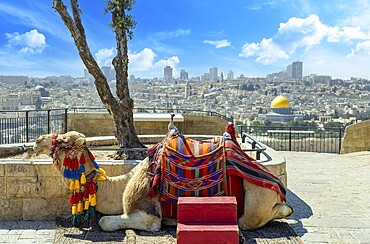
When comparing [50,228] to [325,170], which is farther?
[325,170]

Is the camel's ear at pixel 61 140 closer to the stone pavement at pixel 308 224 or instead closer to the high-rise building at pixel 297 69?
the stone pavement at pixel 308 224

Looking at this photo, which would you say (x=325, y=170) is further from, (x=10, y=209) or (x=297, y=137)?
(x=10, y=209)

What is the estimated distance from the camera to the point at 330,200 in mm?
7715

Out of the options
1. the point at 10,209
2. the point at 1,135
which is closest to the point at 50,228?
the point at 10,209

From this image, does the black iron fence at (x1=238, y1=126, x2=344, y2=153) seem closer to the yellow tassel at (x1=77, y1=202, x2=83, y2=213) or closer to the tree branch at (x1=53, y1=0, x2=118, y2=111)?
the tree branch at (x1=53, y1=0, x2=118, y2=111)

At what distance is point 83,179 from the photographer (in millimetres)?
5605

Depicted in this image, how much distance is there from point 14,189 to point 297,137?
45.0 feet

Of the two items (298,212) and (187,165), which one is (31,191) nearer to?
(187,165)

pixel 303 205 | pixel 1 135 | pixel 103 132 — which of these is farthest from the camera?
pixel 103 132

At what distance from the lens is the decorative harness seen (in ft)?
18.2

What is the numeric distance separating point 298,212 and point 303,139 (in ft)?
39.7

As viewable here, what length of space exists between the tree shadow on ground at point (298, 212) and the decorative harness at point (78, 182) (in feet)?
9.01

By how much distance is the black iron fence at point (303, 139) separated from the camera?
57.3 ft

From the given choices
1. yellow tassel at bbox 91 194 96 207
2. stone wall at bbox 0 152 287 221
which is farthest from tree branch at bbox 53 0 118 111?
yellow tassel at bbox 91 194 96 207
